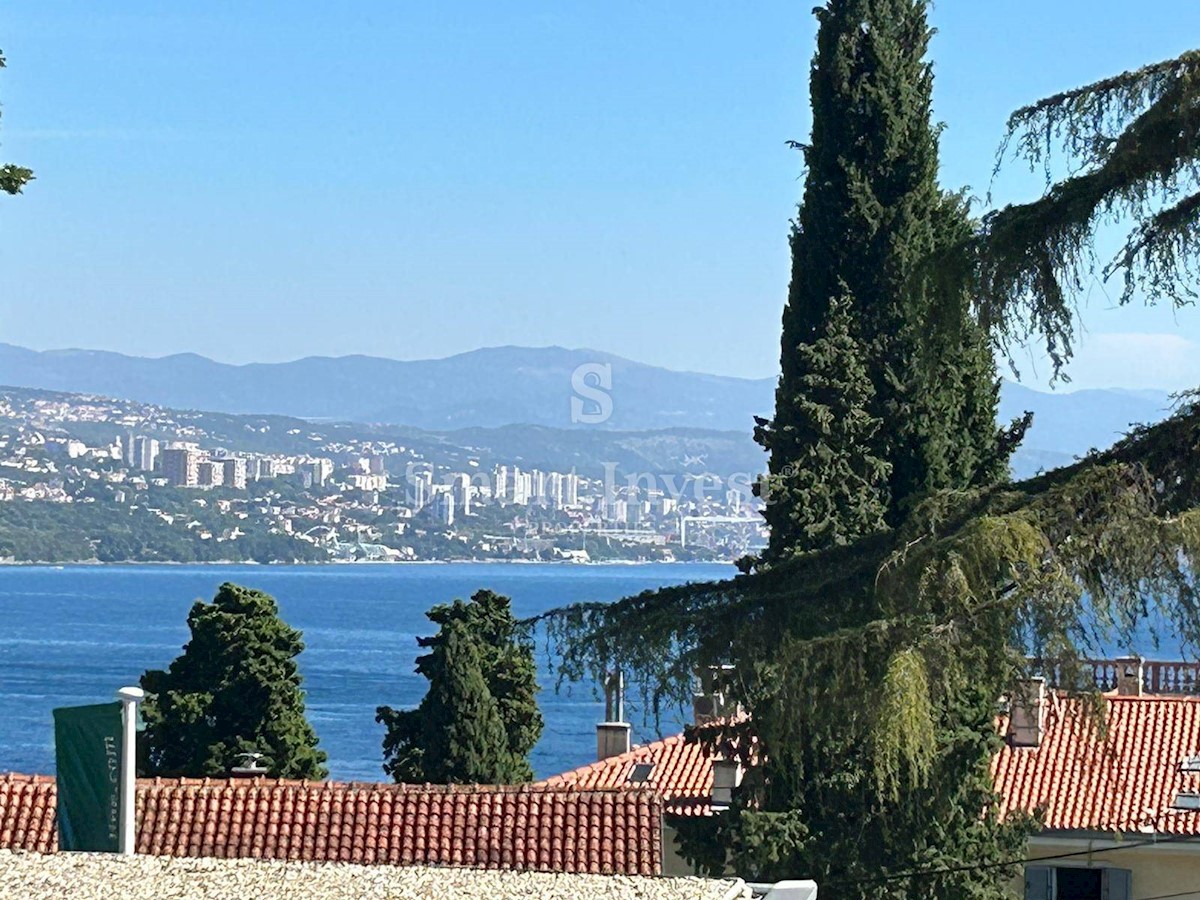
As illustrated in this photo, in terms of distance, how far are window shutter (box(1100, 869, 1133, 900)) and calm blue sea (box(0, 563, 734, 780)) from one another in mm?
5543

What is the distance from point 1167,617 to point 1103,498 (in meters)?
0.66

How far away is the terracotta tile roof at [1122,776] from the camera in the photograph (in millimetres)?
20406

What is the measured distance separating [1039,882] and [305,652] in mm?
78269

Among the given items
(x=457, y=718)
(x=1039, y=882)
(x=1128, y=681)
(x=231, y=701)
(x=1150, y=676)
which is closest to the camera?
(x=1039, y=882)

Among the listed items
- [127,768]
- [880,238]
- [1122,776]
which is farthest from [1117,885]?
[127,768]

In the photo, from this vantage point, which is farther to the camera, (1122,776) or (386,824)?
(1122,776)

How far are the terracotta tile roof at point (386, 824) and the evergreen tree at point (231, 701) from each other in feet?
20.7

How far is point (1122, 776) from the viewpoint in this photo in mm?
21328

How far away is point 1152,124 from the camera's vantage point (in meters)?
9.08

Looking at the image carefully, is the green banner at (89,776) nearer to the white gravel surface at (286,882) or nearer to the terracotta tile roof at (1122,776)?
the white gravel surface at (286,882)

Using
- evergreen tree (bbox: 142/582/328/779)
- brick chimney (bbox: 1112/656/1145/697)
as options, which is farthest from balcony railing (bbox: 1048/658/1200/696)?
evergreen tree (bbox: 142/582/328/779)

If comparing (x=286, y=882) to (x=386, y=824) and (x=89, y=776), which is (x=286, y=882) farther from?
(x=386, y=824)

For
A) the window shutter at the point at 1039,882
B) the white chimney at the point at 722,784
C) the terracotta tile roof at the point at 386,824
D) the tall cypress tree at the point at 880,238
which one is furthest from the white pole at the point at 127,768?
the window shutter at the point at 1039,882

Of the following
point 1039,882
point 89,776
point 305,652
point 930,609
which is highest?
point 930,609
